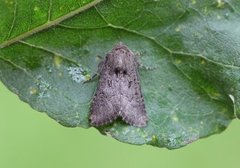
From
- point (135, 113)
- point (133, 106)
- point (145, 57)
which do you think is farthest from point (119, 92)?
point (145, 57)

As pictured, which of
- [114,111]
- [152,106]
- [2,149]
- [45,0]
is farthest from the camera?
[2,149]

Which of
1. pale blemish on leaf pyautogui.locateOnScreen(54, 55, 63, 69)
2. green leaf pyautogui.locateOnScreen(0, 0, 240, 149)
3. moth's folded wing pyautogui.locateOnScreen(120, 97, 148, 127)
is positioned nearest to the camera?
green leaf pyautogui.locateOnScreen(0, 0, 240, 149)

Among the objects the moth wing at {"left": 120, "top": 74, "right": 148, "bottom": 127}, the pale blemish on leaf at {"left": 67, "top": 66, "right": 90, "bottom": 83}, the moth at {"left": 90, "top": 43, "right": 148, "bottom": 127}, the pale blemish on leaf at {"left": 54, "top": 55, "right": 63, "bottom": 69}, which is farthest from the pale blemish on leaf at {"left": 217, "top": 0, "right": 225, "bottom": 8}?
the pale blemish on leaf at {"left": 54, "top": 55, "right": 63, "bottom": 69}

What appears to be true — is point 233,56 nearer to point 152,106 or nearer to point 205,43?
point 205,43

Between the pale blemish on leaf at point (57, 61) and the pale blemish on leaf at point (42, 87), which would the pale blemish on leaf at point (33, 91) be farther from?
the pale blemish on leaf at point (57, 61)

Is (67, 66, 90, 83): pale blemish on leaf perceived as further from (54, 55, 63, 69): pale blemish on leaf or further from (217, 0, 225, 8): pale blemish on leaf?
(217, 0, 225, 8): pale blemish on leaf

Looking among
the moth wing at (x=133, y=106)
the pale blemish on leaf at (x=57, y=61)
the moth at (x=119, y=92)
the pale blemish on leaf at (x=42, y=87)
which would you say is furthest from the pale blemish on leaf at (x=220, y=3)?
the pale blemish on leaf at (x=42, y=87)

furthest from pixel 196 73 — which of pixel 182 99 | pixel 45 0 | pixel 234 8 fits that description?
pixel 45 0
